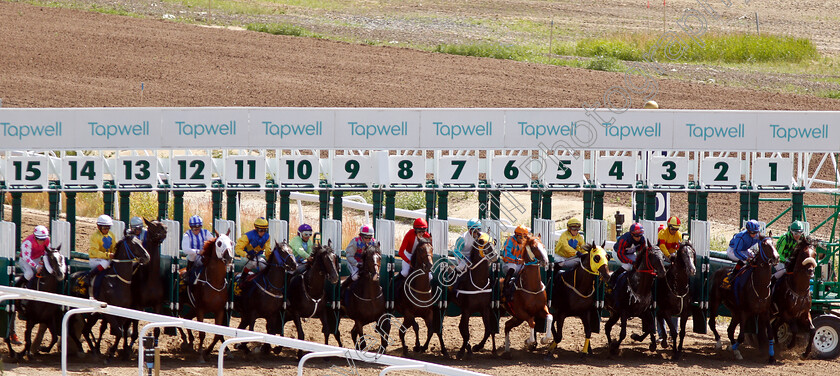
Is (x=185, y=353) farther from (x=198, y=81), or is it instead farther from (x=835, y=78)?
(x=835, y=78)

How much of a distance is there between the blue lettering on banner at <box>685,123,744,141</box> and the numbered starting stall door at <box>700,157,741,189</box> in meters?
0.27

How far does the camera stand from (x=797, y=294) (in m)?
12.9

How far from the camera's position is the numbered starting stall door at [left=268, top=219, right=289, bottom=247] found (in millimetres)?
13188

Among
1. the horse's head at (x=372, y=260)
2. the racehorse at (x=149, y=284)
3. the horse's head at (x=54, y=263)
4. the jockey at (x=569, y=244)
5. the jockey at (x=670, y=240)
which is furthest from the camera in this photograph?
the jockey at (x=670, y=240)

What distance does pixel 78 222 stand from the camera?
18.2m

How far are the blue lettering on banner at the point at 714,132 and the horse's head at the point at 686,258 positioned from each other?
144 centimetres

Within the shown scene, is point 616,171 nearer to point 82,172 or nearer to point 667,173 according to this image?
point 667,173

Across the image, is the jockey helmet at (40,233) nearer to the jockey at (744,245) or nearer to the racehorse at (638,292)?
the racehorse at (638,292)

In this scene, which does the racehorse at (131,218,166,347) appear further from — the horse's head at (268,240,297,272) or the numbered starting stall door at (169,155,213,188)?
the horse's head at (268,240,297,272)

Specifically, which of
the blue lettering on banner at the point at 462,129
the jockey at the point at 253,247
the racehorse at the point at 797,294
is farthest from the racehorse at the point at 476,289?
the racehorse at the point at 797,294

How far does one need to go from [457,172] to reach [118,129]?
12.2 ft

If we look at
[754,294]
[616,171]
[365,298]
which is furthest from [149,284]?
[754,294]

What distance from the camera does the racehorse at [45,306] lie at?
12180 mm

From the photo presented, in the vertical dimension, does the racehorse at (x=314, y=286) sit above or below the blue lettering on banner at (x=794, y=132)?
below
